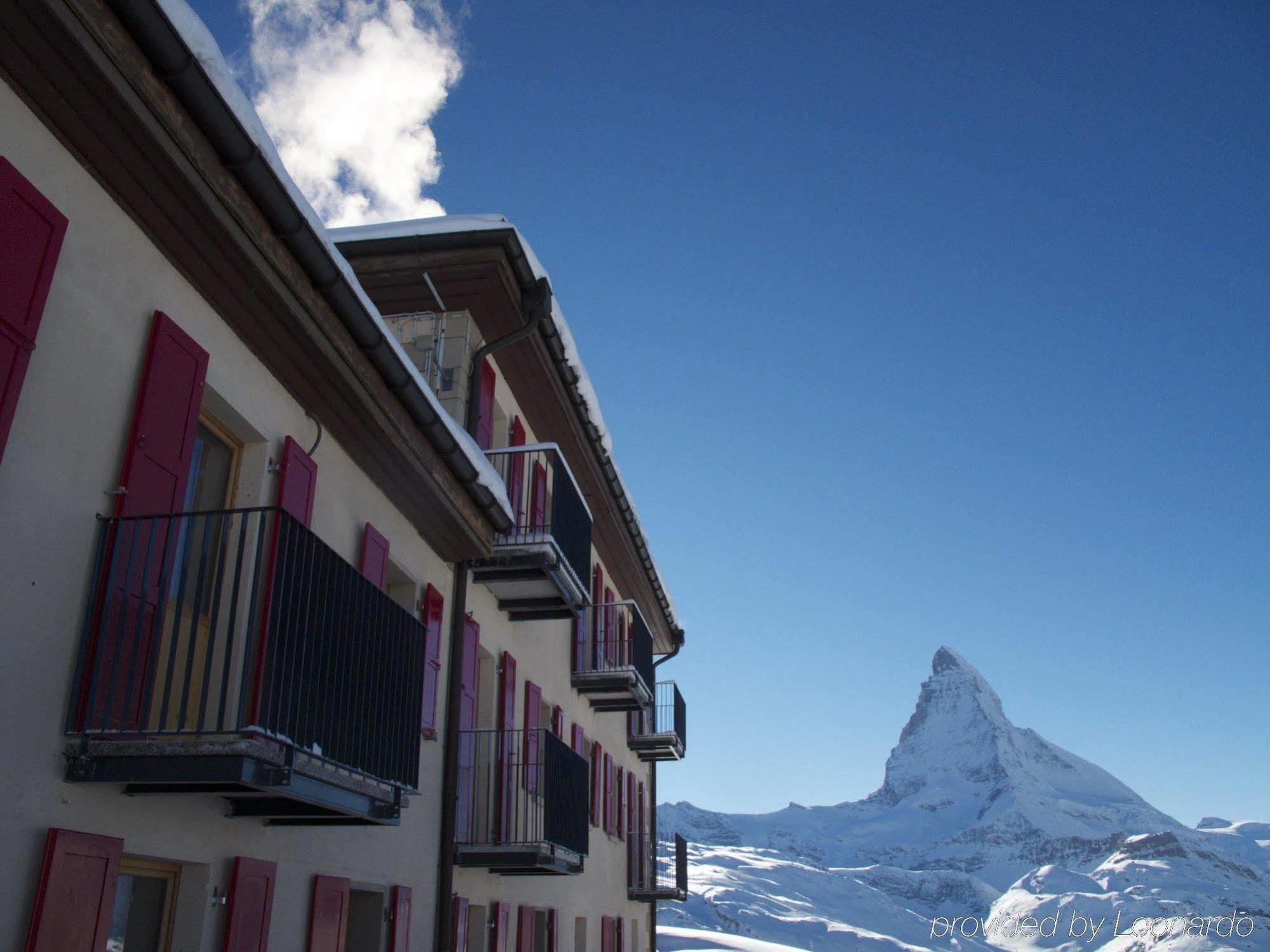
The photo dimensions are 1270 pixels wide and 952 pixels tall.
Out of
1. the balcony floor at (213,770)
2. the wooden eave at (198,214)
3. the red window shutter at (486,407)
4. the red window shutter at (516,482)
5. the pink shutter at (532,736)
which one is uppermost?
the red window shutter at (486,407)

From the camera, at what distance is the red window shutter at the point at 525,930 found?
12203 mm

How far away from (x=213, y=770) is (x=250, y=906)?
171 centimetres

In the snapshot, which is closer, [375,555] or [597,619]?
[375,555]

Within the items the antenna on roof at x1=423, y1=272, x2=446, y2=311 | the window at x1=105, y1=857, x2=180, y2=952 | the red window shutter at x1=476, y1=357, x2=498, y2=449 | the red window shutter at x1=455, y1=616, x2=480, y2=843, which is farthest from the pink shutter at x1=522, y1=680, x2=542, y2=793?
the window at x1=105, y1=857, x2=180, y2=952

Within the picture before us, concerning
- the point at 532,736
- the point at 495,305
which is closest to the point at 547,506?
the point at 495,305

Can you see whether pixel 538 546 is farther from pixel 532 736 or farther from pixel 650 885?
pixel 650 885

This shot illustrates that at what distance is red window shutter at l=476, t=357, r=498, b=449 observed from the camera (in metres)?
12.2

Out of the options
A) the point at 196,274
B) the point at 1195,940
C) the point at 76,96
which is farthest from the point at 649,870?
the point at 1195,940

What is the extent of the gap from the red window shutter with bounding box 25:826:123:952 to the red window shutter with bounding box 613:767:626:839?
13.5 meters

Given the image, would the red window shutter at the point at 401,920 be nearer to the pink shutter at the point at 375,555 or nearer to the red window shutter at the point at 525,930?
the pink shutter at the point at 375,555

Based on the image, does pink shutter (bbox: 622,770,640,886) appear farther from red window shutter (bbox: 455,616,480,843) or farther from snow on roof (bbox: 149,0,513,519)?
snow on roof (bbox: 149,0,513,519)

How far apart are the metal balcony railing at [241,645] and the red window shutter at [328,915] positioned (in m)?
0.90

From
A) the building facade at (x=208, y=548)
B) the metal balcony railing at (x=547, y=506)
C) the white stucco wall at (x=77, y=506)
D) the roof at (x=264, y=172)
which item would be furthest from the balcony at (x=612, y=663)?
the white stucco wall at (x=77, y=506)

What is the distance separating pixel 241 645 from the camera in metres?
6.43
